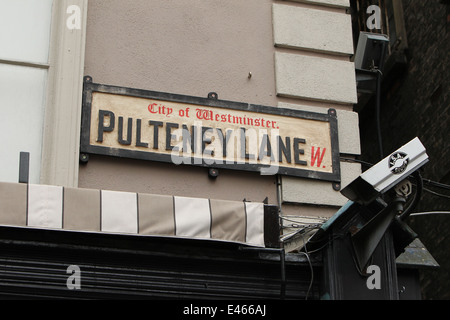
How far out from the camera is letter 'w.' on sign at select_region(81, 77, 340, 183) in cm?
815

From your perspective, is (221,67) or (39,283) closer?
(39,283)

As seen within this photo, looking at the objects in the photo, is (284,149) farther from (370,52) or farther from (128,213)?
(370,52)

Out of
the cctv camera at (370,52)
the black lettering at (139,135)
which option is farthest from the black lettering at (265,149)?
the cctv camera at (370,52)

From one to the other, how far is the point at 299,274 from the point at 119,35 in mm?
3146

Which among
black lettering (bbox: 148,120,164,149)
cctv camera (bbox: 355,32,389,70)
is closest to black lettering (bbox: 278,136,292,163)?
black lettering (bbox: 148,120,164,149)

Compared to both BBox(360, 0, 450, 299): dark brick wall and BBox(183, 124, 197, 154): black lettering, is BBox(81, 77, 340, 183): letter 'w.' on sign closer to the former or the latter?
BBox(183, 124, 197, 154): black lettering

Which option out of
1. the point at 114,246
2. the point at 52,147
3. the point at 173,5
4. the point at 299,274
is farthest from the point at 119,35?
the point at 299,274

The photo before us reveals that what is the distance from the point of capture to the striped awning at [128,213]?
22.3 ft

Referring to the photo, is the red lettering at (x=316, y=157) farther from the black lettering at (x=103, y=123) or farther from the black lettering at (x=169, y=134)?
the black lettering at (x=103, y=123)

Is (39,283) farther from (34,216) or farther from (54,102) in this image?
(54,102)
